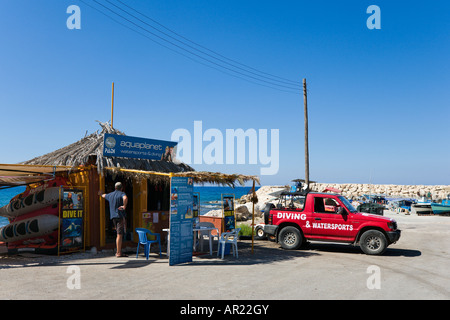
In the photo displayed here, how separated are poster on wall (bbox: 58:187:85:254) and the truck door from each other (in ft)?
25.9

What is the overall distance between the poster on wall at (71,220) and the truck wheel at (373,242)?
9.31 m

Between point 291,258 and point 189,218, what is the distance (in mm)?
3451

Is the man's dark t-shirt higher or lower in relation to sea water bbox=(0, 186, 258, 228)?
higher

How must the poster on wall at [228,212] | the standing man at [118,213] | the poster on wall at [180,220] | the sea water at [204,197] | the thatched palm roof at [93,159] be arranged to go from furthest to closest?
1. the sea water at [204,197]
2. the poster on wall at [228,212]
3. the thatched palm roof at [93,159]
4. the standing man at [118,213]
5. the poster on wall at [180,220]

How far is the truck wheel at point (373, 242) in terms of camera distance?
1252cm

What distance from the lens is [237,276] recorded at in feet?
29.3

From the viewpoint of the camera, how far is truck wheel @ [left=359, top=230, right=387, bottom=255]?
1252 centimetres

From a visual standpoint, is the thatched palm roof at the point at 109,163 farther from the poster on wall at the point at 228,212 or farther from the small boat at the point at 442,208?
the small boat at the point at 442,208

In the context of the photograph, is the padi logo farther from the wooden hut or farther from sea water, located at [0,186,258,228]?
sea water, located at [0,186,258,228]

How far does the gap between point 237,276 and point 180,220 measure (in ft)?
8.22

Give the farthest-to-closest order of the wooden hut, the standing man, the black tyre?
the black tyre, the wooden hut, the standing man

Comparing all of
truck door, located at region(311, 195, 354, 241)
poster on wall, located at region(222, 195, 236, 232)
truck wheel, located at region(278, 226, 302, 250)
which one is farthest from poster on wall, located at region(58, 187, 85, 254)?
truck door, located at region(311, 195, 354, 241)

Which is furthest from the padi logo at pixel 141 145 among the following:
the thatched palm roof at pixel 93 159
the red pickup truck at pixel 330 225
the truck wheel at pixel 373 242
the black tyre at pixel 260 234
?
the truck wheel at pixel 373 242

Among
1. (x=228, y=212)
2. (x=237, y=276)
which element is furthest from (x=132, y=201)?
(x=237, y=276)
